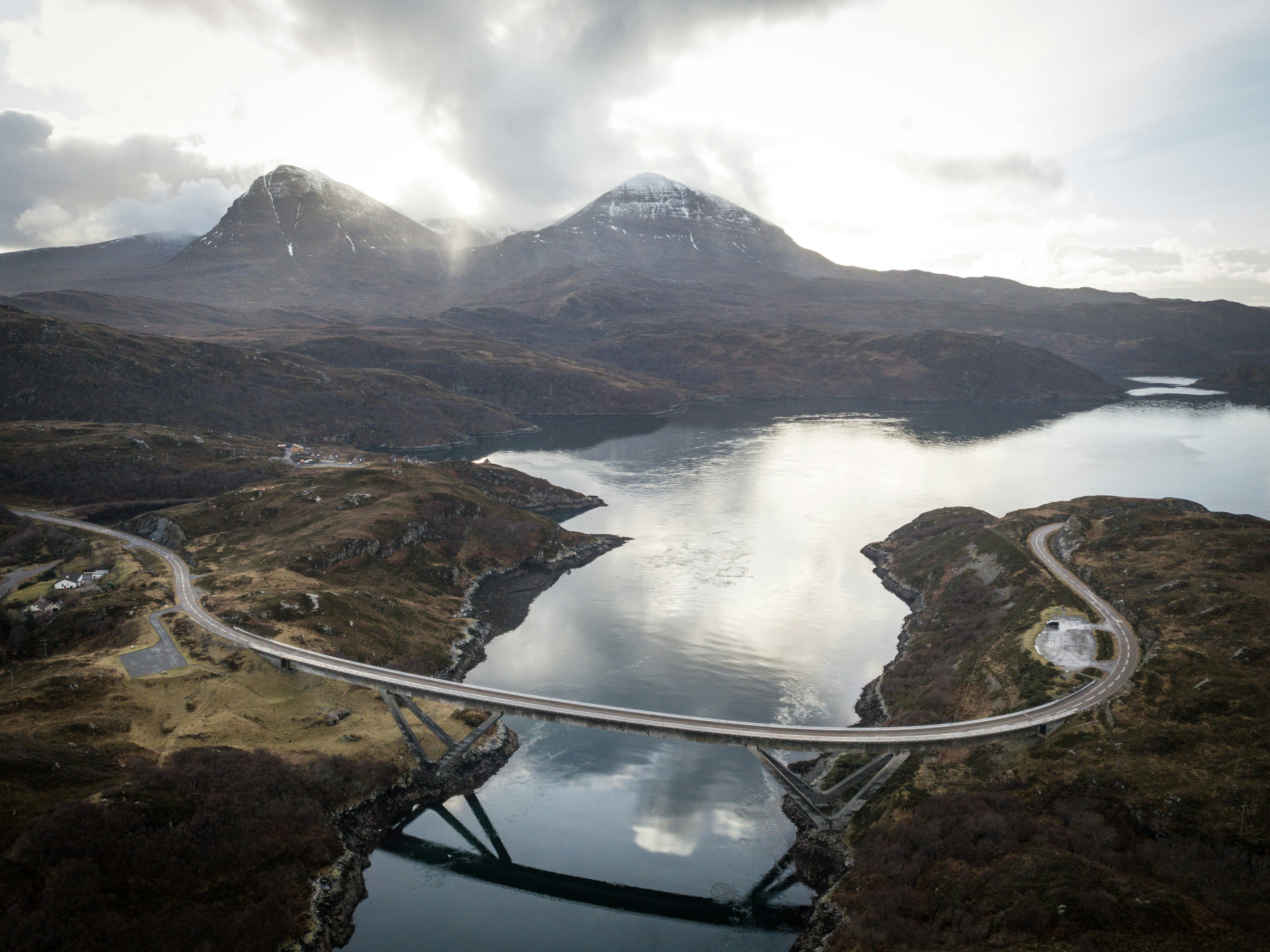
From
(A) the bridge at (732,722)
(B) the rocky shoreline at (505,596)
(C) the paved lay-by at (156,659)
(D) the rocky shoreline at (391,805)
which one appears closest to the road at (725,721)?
(A) the bridge at (732,722)

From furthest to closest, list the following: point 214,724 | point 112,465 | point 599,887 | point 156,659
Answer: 1. point 112,465
2. point 156,659
3. point 214,724
4. point 599,887

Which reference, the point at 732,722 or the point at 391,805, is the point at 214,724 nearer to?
the point at 391,805

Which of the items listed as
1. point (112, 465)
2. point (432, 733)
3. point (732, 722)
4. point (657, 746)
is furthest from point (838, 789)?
point (112, 465)

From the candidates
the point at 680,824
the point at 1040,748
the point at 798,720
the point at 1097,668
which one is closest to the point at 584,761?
the point at 680,824

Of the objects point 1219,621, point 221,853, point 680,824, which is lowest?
point 680,824

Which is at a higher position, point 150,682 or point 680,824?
point 150,682

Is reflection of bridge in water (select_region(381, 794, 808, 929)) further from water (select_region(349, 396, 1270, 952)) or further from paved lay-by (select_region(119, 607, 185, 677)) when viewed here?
paved lay-by (select_region(119, 607, 185, 677))

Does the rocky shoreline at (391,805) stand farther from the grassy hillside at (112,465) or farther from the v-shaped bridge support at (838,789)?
the grassy hillside at (112,465)

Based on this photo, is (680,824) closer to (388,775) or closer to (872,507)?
(388,775)
